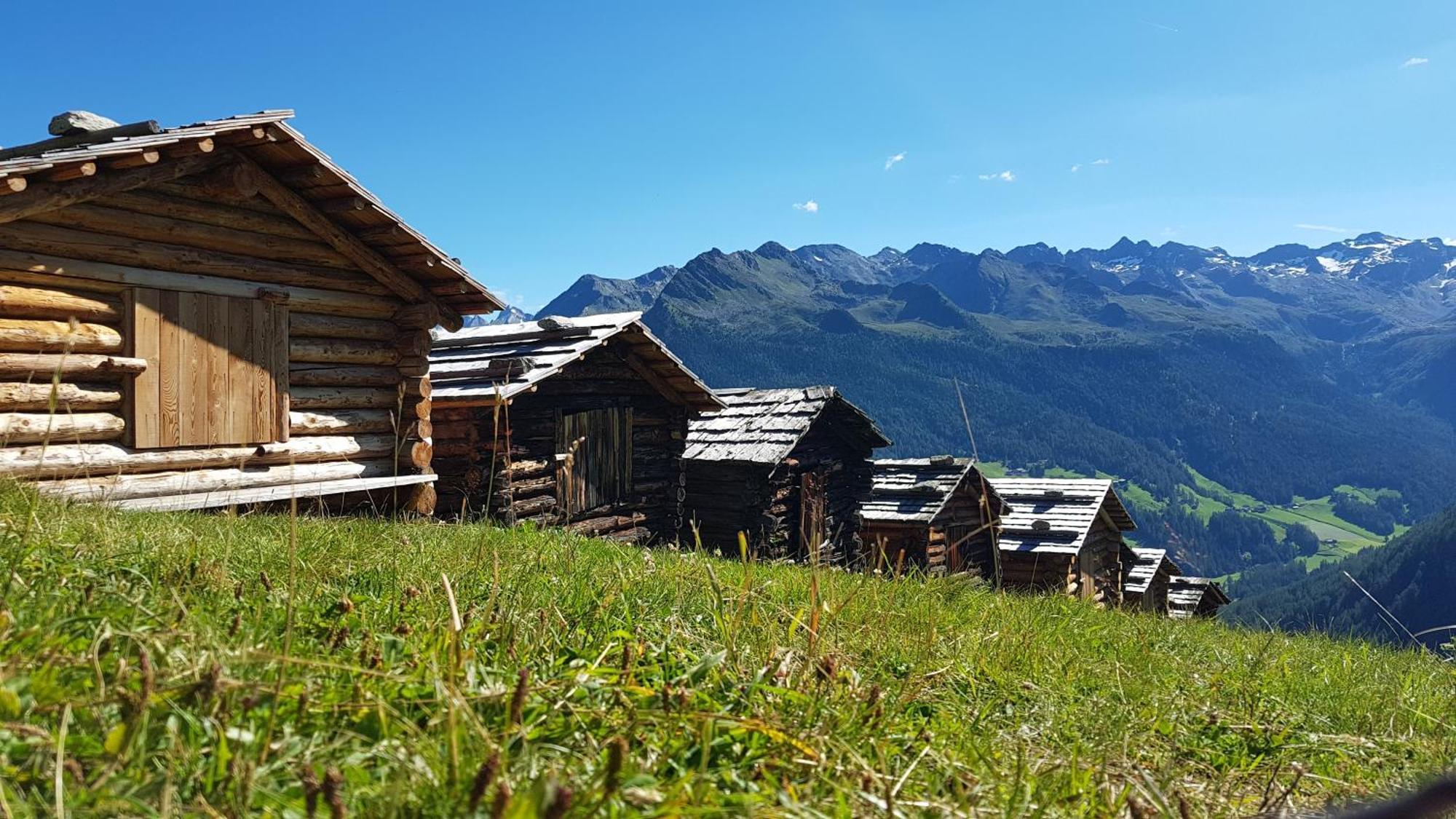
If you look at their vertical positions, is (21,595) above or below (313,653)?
above

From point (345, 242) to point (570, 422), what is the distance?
585 centimetres

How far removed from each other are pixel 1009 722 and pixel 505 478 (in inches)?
484

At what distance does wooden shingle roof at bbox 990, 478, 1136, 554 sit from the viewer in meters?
27.0

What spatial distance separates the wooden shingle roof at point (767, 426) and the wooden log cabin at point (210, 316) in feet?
28.9

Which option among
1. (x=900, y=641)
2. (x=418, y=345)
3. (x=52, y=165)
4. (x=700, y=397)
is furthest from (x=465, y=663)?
(x=700, y=397)

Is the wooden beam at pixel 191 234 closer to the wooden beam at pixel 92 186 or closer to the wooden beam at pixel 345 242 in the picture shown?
the wooden beam at pixel 345 242

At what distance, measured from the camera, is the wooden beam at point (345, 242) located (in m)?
10.2

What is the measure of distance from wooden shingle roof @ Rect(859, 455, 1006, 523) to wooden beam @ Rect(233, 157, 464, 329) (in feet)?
46.7

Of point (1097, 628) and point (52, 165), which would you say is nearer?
point (1097, 628)

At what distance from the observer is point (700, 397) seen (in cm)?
1862

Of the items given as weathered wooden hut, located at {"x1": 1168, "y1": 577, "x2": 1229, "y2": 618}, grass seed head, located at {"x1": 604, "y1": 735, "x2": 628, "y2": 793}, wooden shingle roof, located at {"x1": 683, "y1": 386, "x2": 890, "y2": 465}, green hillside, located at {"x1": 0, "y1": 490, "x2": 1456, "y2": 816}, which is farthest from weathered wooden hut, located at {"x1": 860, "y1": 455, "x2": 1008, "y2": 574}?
grass seed head, located at {"x1": 604, "y1": 735, "x2": 628, "y2": 793}

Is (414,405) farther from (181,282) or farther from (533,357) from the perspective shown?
(181,282)

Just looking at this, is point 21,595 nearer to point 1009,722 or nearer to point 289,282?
point 1009,722

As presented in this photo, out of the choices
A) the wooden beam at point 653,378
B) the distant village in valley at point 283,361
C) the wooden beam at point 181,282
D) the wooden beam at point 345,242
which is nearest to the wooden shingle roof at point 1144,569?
the distant village in valley at point 283,361
